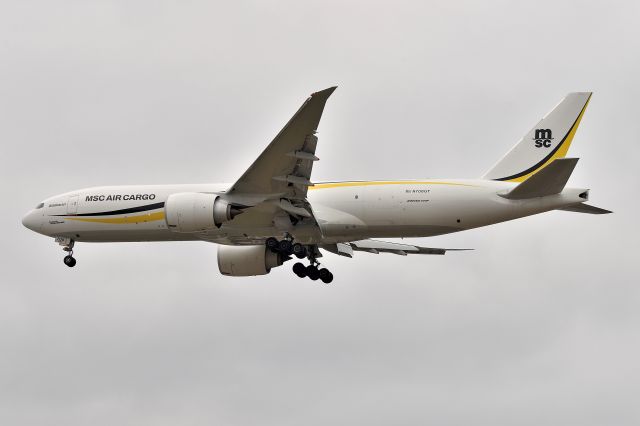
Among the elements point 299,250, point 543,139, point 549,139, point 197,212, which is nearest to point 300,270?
point 299,250

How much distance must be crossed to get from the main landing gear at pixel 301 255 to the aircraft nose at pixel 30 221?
975 cm

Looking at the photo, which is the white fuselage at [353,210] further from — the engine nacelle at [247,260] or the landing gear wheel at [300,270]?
the landing gear wheel at [300,270]

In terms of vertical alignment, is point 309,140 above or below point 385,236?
above

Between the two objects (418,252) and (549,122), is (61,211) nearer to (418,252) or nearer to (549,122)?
(418,252)

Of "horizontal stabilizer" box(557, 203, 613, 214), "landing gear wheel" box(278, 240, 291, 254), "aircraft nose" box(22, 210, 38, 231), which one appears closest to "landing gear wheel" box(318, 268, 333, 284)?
"landing gear wheel" box(278, 240, 291, 254)

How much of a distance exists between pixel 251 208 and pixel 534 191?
9.61 meters

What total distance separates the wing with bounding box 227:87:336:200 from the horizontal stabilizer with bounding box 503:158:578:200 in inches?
281

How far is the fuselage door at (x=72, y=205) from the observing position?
45.4 m

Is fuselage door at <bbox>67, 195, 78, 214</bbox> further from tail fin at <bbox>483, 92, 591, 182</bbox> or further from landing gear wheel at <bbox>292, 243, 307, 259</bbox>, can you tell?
tail fin at <bbox>483, 92, 591, 182</bbox>

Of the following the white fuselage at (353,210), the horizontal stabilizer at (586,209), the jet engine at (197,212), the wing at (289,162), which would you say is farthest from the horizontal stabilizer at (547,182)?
the jet engine at (197,212)

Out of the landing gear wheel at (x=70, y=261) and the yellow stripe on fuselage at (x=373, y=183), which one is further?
the landing gear wheel at (x=70, y=261)

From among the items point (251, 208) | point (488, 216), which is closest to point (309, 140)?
point (251, 208)

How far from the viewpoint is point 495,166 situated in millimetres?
43312

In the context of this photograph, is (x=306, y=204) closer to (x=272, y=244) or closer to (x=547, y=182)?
(x=272, y=244)
